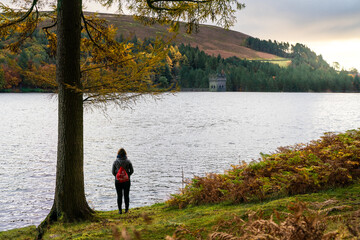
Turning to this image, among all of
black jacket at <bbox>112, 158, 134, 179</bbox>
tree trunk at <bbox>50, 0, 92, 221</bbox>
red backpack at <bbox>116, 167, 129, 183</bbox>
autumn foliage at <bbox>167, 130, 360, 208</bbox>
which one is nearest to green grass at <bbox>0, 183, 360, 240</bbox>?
autumn foliage at <bbox>167, 130, 360, 208</bbox>

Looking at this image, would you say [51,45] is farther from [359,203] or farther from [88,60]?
[359,203]

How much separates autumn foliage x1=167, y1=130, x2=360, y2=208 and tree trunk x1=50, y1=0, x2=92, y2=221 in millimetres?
2856

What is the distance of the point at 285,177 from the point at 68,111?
554cm

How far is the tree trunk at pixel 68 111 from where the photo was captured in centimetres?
891

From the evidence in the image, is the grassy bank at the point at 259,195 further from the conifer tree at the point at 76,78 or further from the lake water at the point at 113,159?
the lake water at the point at 113,159

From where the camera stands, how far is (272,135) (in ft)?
138

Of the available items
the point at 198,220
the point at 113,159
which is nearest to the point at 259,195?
the point at 198,220

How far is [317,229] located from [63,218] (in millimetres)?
7592

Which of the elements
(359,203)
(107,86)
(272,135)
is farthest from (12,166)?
(272,135)

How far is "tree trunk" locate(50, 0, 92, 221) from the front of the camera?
29.2 ft

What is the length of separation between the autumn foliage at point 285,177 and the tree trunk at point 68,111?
2856 millimetres

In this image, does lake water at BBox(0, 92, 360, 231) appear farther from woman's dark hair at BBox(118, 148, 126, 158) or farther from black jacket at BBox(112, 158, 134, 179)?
black jacket at BBox(112, 158, 134, 179)

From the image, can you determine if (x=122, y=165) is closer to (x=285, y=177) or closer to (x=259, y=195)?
(x=259, y=195)

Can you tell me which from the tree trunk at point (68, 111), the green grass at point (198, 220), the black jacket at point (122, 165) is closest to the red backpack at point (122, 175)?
the black jacket at point (122, 165)
